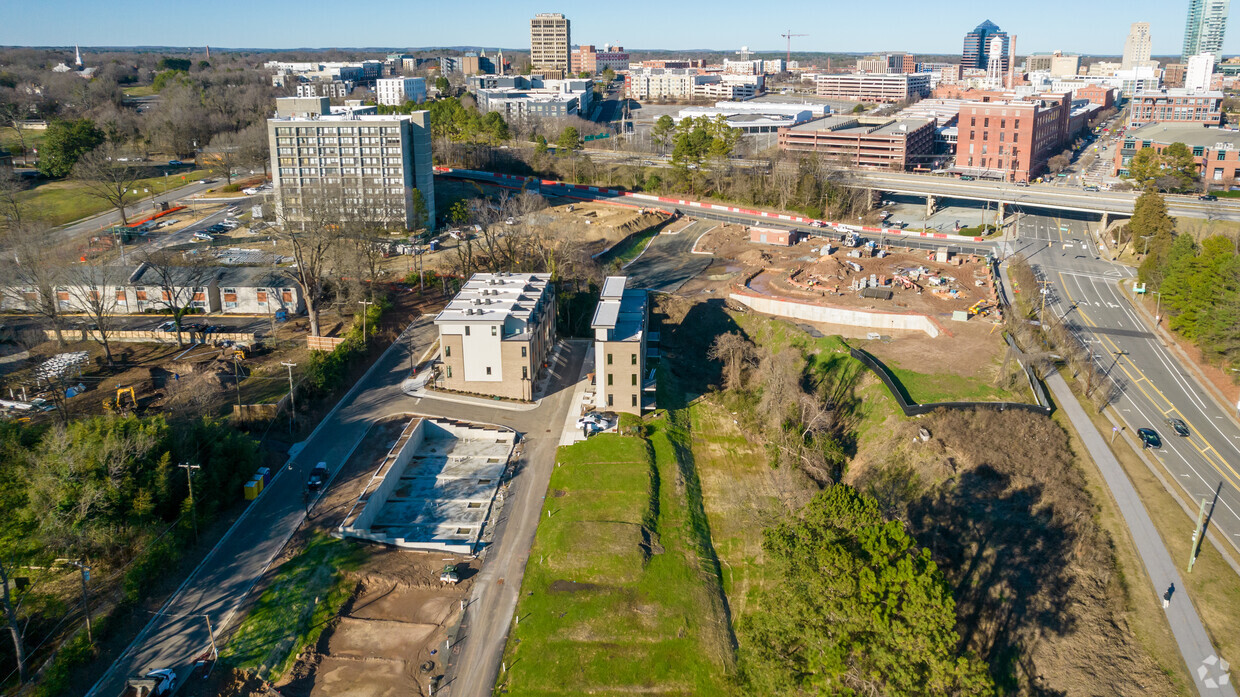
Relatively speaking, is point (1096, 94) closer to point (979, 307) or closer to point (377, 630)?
point (979, 307)

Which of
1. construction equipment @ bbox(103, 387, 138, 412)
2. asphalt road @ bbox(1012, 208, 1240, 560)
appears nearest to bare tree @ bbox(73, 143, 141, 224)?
construction equipment @ bbox(103, 387, 138, 412)

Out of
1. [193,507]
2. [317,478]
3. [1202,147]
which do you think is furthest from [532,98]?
[193,507]

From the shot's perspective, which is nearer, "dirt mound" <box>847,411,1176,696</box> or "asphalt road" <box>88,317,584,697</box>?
"asphalt road" <box>88,317,584,697</box>

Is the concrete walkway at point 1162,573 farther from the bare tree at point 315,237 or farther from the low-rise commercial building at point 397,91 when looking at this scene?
the low-rise commercial building at point 397,91

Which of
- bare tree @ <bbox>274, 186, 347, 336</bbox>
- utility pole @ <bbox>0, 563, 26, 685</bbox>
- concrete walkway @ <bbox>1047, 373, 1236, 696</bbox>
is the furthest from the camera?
bare tree @ <bbox>274, 186, 347, 336</bbox>

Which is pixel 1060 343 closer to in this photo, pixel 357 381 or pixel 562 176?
pixel 357 381

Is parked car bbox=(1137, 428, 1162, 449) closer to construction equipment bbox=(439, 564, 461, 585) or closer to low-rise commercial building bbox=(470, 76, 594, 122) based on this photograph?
construction equipment bbox=(439, 564, 461, 585)
